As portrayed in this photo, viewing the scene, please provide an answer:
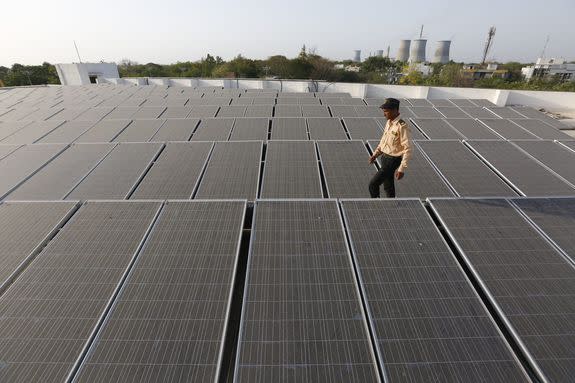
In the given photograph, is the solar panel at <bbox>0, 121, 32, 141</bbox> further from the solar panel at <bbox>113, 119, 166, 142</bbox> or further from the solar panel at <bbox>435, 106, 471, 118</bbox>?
the solar panel at <bbox>435, 106, 471, 118</bbox>

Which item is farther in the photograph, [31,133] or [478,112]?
[478,112]

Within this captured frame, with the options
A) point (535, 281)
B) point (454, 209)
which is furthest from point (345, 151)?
point (535, 281)

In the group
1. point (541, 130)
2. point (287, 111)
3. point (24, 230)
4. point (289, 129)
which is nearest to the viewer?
point (24, 230)

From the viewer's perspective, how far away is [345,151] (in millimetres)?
7695

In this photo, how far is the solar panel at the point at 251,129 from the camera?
9.64 metres

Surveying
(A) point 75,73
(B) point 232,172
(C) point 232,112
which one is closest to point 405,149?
(B) point 232,172

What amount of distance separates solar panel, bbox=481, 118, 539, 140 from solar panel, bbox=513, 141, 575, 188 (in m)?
2.20

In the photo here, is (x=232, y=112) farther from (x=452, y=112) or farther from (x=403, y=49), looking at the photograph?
(x=403, y=49)

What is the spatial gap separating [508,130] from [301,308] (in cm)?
1224

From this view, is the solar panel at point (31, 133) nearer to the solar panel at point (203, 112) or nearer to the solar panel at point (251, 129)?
the solar panel at point (203, 112)

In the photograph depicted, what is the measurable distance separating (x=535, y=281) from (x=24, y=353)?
6537 mm

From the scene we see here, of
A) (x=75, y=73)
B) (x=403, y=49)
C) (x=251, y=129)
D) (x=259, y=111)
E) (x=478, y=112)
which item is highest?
(x=403, y=49)

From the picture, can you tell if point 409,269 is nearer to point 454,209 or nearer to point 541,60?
point 454,209

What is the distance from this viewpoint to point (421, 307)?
3.44m
